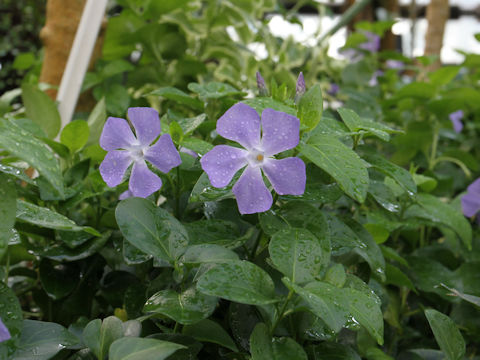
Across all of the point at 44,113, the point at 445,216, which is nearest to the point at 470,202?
the point at 445,216

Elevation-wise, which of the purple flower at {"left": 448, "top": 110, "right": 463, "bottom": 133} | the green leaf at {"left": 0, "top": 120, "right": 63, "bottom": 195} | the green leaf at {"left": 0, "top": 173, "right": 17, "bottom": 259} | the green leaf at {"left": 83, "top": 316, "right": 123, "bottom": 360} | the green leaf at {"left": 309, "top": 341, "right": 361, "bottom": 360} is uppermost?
the green leaf at {"left": 0, "top": 120, "right": 63, "bottom": 195}

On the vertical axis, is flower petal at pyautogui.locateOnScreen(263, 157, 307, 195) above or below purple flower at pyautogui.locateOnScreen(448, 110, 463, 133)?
above

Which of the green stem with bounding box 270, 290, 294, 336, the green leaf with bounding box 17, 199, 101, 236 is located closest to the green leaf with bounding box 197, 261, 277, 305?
the green stem with bounding box 270, 290, 294, 336

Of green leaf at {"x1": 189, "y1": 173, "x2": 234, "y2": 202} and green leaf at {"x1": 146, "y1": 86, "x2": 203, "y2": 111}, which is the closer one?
green leaf at {"x1": 189, "y1": 173, "x2": 234, "y2": 202}

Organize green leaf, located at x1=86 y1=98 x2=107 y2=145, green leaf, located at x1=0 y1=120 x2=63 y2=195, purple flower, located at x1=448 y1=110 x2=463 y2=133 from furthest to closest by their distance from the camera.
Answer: purple flower, located at x1=448 y1=110 x2=463 y2=133, green leaf, located at x1=86 y1=98 x2=107 y2=145, green leaf, located at x1=0 y1=120 x2=63 y2=195

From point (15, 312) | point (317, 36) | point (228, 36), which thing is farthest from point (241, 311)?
point (317, 36)

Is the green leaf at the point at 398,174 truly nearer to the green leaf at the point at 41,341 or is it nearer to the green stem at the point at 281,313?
the green stem at the point at 281,313

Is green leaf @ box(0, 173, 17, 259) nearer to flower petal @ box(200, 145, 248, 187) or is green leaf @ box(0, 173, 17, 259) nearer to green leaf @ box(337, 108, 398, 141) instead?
flower petal @ box(200, 145, 248, 187)

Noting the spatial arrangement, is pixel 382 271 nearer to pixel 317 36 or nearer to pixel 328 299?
pixel 328 299
